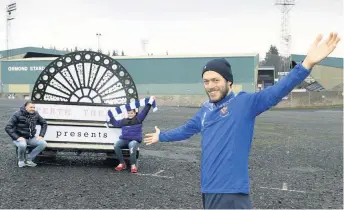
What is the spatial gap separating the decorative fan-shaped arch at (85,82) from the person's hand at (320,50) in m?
6.37

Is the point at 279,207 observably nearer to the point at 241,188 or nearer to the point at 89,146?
the point at 241,188

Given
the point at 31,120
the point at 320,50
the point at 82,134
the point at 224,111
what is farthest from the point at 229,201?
the point at 31,120

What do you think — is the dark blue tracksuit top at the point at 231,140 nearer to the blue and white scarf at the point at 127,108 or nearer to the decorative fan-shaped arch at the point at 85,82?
the blue and white scarf at the point at 127,108

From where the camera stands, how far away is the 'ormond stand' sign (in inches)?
352

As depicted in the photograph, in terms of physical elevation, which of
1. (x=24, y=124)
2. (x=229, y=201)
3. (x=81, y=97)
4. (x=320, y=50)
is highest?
(x=320, y=50)

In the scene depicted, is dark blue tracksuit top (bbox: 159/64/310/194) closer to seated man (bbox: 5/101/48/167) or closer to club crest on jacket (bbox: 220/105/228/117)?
club crest on jacket (bbox: 220/105/228/117)

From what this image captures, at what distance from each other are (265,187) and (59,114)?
4.70 m

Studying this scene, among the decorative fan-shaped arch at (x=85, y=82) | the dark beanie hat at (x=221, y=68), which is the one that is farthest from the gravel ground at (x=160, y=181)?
the dark beanie hat at (x=221, y=68)

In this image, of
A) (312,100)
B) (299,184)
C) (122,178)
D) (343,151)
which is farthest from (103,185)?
(312,100)

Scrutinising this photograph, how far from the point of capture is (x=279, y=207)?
19.6 ft

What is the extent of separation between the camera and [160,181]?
7.56 m

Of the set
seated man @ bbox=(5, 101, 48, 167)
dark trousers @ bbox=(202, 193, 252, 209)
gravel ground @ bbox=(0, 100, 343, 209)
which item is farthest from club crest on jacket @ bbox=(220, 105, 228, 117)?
seated man @ bbox=(5, 101, 48, 167)

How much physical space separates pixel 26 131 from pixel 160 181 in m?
3.20

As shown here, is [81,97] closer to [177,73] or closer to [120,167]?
[120,167]
